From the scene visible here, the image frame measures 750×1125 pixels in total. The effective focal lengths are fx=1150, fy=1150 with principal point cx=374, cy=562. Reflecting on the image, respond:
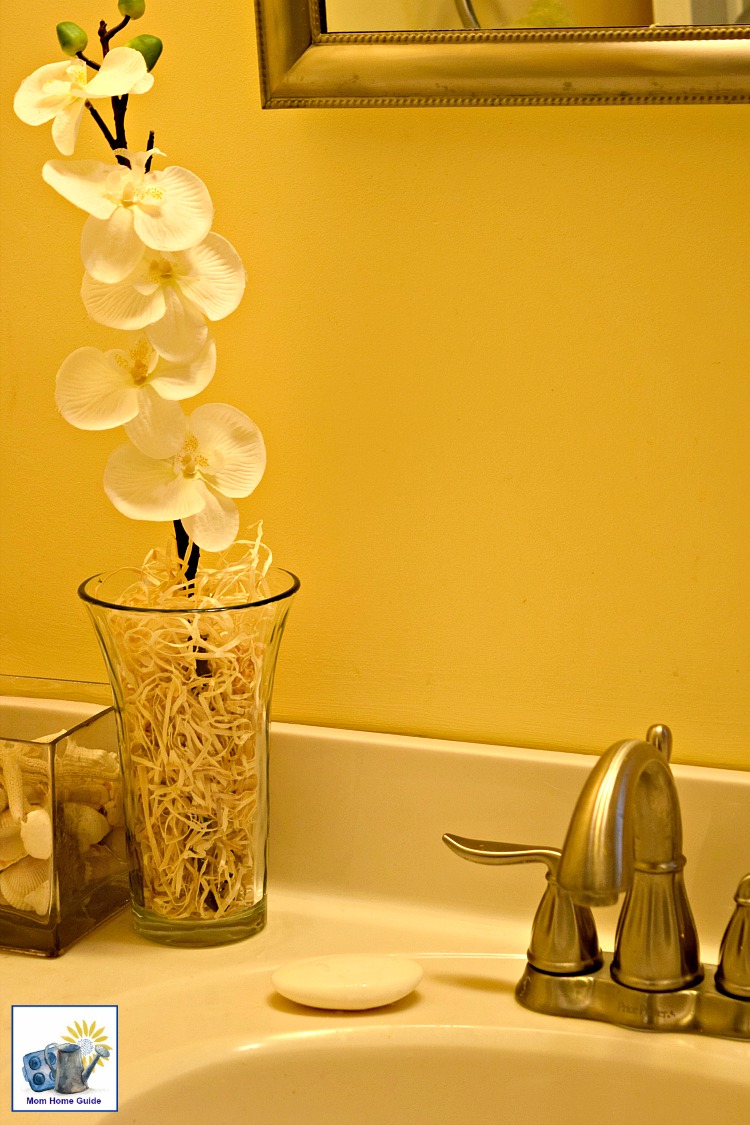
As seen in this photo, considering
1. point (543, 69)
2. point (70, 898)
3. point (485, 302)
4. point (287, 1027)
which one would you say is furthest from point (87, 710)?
point (543, 69)

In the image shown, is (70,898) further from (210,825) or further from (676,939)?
(676,939)

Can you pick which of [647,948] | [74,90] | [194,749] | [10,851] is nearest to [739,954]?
[647,948]

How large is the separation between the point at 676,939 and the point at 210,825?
0.28m

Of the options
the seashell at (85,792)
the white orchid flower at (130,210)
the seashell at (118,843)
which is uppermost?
the white orchid flower at (130,210)

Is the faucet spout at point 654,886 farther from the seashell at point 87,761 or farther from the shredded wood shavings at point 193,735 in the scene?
the seashell at point 87,761

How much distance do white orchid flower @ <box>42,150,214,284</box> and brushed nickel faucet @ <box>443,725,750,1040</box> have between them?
0.36 meters

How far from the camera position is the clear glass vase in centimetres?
68

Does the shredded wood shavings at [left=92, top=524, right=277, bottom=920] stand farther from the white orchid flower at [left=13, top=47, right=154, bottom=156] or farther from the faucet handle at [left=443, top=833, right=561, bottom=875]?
the white orchid flower at [left=13, top=47, right=154, bottom=156]

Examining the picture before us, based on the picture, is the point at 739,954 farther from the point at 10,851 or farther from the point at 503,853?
the point at 10,851

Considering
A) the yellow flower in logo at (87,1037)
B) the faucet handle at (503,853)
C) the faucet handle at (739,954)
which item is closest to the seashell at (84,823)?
the yellow flower in logo at (87,1037)

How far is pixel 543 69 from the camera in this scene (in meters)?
0.66

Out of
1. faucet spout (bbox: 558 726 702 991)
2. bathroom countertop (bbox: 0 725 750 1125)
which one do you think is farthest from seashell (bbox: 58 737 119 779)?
faucet spout (bbox: 558 726 702 991)

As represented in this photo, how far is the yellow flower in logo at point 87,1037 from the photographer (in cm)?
61

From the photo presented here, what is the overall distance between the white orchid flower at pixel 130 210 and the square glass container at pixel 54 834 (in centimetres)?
29
